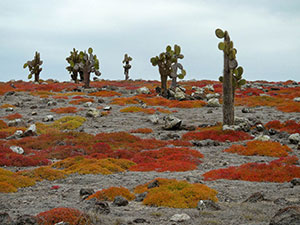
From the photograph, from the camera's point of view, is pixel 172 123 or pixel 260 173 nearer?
pixel 260 173

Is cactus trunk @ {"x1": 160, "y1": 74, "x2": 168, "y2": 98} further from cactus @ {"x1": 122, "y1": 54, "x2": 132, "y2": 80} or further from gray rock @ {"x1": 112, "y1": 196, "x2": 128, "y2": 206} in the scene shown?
gray rock @ {"x1": 112, "y1": 196, "x2": 128, "y2": 206}

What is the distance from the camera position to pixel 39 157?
61.2ft

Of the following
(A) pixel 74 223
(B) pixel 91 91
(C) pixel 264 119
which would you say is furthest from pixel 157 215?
(B) pixel 91 91

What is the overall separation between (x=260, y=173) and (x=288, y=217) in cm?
737

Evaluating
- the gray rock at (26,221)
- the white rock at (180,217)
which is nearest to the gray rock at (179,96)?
the white rock at (180,217)

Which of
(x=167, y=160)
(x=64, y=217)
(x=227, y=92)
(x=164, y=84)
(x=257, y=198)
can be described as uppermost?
(x=164, y=84)

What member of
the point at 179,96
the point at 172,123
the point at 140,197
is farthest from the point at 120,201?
the point at 179,96

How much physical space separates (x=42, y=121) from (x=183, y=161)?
19.0 m

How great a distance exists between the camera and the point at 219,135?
80.2ft

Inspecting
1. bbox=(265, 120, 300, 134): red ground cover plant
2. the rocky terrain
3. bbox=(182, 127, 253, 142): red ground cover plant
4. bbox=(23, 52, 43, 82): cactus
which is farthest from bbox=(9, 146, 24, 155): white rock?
bbox=(23, 52, 43, 82): cactus

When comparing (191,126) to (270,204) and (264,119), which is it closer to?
(264,119)

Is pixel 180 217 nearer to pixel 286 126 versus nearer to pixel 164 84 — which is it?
pixel 286 126

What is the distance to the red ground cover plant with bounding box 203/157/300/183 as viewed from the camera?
44.0 feet

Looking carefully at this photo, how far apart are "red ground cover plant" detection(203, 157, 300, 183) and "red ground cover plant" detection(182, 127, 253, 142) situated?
8.59 meters
